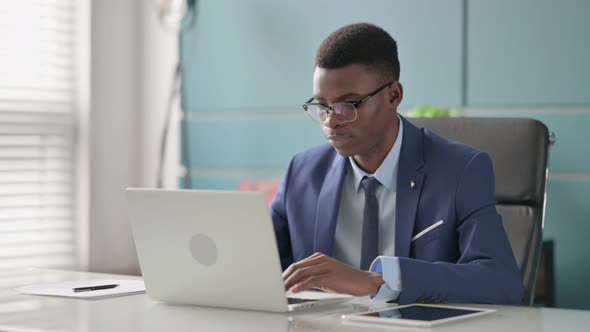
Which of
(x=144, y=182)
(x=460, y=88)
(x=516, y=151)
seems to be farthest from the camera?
(x=144, y=182)

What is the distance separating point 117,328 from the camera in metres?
1.48

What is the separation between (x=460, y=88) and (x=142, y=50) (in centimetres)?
175

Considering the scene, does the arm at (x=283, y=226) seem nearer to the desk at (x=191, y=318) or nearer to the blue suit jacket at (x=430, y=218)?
the blue suit jacket at (x=430, y=218)

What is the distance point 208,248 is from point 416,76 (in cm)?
246

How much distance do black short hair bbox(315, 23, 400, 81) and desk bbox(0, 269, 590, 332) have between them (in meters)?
0.57

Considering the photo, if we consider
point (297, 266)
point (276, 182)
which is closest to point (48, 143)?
point (276, 182)

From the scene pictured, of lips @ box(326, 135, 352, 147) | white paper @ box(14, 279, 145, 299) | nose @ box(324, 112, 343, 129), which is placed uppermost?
nose @ box(324, 112, 343, 129)

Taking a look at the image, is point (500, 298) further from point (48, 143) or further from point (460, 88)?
point (48, 143)

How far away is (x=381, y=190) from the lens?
2.16 meters

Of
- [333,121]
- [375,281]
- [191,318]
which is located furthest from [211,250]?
[333,121]

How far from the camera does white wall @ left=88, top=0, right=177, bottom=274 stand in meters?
4.46

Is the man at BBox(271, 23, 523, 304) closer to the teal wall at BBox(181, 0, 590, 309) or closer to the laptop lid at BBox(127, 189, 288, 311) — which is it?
the laptop lid at BBox(127, 189, 288, 311)

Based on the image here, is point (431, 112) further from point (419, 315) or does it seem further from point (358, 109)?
point (419, 315)

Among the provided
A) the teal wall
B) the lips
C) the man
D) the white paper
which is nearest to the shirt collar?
the man
